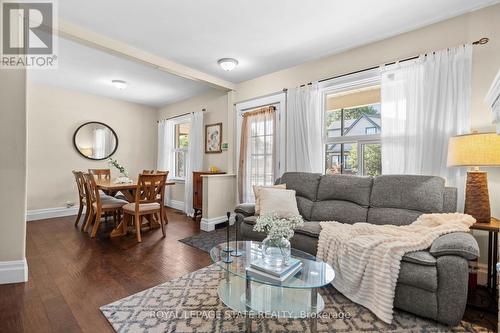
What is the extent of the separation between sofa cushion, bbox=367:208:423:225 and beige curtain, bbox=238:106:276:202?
1763 millimetres

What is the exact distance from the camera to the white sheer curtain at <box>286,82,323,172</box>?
3.41 metres

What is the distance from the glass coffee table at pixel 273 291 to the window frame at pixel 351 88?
6.34ft

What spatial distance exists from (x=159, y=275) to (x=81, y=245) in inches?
61.5

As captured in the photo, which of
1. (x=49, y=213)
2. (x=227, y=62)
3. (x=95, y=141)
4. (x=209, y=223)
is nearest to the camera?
(x=227, y=62)

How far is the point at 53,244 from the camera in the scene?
10.5 ft

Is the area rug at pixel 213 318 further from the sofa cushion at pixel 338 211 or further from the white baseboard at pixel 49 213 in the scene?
the white baseboard at pixel 49 213

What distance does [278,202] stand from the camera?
9.39ft

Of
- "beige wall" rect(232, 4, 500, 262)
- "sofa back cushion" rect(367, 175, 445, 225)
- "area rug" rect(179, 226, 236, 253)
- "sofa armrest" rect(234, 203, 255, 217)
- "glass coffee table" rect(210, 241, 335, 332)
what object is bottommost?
"area rug" rect(179, 226, 236, 253)

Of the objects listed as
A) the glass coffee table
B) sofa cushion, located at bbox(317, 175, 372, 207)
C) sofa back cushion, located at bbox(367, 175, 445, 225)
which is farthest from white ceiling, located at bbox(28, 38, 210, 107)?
sofa back cushion, located at bbox(367, 175, 445, 225)

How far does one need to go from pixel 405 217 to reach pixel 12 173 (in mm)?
3759

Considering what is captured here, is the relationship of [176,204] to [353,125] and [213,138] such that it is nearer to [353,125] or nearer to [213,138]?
[213,138]

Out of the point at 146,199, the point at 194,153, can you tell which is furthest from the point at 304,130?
the point at 194,153

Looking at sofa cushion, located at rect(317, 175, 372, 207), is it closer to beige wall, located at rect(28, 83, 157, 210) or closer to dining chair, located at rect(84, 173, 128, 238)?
dining chair, located at rect(84, 173, 128, 238)

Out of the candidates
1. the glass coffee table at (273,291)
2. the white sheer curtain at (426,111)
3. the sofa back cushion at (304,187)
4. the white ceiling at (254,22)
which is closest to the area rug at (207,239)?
the sofa back cushion at (304,187)
